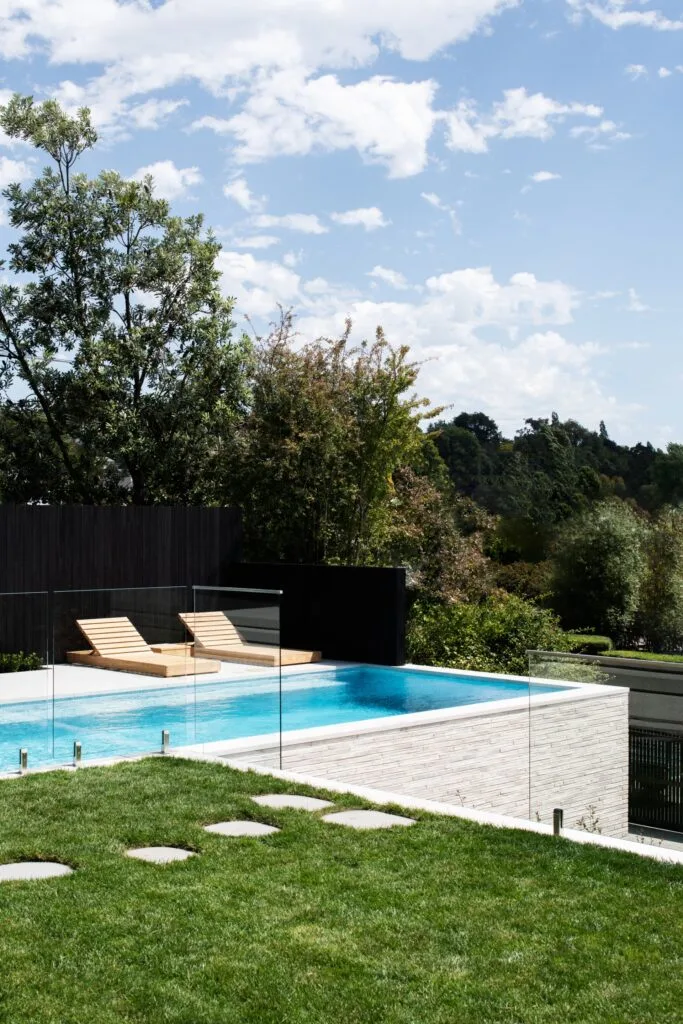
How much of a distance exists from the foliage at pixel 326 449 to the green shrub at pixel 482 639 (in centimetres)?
354

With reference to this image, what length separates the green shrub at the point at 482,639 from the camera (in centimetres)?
1712

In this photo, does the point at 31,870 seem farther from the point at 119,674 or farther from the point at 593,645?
the point at 593,645

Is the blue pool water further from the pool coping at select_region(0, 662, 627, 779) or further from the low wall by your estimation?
the low wall

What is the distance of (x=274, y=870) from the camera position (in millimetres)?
5660

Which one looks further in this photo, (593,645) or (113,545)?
(593,645)

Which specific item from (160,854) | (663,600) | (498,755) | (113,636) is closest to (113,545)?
(113,636)

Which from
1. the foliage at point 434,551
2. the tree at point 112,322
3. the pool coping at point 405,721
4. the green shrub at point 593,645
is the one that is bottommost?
the green shrub at point 593,645

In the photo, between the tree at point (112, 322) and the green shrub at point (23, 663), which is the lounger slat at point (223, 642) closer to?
the green shrub at point (23, 663)

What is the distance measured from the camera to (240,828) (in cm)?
652

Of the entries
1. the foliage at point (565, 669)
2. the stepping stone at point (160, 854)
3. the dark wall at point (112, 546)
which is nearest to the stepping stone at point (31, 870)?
the stepping stone at point (160, 854)

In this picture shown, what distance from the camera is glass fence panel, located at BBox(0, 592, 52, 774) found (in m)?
8.59

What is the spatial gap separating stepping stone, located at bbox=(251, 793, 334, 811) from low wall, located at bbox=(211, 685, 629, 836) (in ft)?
5.14

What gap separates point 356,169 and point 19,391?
8.86 metres

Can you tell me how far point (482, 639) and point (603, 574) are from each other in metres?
9.33
